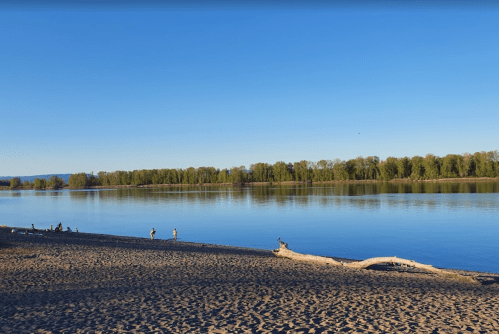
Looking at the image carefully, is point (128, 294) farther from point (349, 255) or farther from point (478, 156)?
point (478, 156)

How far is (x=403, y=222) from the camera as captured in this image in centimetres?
3903

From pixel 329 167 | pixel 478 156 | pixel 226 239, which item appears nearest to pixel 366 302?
pixel 226 239

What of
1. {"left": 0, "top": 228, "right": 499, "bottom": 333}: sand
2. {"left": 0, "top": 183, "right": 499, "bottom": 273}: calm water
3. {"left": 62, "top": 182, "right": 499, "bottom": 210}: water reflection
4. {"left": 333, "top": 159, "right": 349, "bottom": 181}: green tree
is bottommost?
{"left": 0, "top": 183, "right": 499, "bottom": 273}: calm water

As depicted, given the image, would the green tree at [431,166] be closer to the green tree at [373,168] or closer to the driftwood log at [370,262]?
the green tree at [373,168]

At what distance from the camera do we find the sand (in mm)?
8742

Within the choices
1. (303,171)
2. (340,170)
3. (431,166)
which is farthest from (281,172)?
Result: (431,166)

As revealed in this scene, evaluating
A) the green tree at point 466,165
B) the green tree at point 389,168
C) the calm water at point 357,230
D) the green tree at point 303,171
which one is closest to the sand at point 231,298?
the calm water at point 357,230

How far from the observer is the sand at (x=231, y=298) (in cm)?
874

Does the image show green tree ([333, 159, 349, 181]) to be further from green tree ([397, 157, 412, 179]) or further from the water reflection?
the water reflection

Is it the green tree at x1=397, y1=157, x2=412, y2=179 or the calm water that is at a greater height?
the green tree at x1=397, y1=157, x2=412, y2=179

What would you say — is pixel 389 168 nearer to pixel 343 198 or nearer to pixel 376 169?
pixel 376 169

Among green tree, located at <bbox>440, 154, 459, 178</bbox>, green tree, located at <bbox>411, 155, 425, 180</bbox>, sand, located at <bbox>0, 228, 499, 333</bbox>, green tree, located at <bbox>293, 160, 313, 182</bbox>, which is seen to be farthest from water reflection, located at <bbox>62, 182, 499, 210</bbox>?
green tree, located at <bbox>293, 160, 313, 182</bbox>

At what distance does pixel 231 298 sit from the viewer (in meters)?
11.2

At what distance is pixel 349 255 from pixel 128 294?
16949mm
